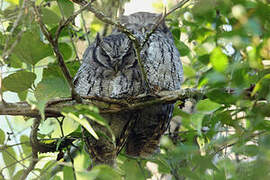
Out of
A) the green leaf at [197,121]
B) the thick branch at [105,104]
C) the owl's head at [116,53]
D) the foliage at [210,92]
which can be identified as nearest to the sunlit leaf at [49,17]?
the foliage at [210,92]

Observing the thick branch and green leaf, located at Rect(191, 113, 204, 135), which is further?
the thick branch

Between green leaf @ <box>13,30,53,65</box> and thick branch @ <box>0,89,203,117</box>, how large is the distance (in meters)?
0.25

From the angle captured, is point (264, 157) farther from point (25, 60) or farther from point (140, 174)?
point (25, 60)

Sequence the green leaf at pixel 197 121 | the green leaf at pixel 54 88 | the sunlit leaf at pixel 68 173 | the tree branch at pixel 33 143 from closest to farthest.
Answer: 1. the green leaf at pixel 197 121
2. the green leaf at pixel 54 88
3. the sunlit leaf at pixel 68 173
4. the tree branch at pixel 33 143

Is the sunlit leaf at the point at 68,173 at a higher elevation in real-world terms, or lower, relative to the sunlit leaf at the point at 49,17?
lower

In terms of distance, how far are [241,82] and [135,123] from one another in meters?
0.98

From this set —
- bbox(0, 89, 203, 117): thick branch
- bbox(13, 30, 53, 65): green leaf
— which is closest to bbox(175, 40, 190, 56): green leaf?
bbox(0, 89, 203, 117): thick branch

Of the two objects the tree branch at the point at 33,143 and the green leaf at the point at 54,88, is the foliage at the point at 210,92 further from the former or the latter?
the tree branch at the point at 33,143

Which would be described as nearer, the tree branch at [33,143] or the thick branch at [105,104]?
the thick branch at [105,104]

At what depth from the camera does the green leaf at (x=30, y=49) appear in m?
1.45

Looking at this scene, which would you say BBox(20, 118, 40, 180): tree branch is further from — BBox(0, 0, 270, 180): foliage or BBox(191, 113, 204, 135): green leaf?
BBox(191, 113, 204, 135): green leaf

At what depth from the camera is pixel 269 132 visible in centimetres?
111

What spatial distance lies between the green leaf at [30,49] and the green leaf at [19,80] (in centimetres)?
11

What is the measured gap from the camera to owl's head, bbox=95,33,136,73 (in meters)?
1.76
